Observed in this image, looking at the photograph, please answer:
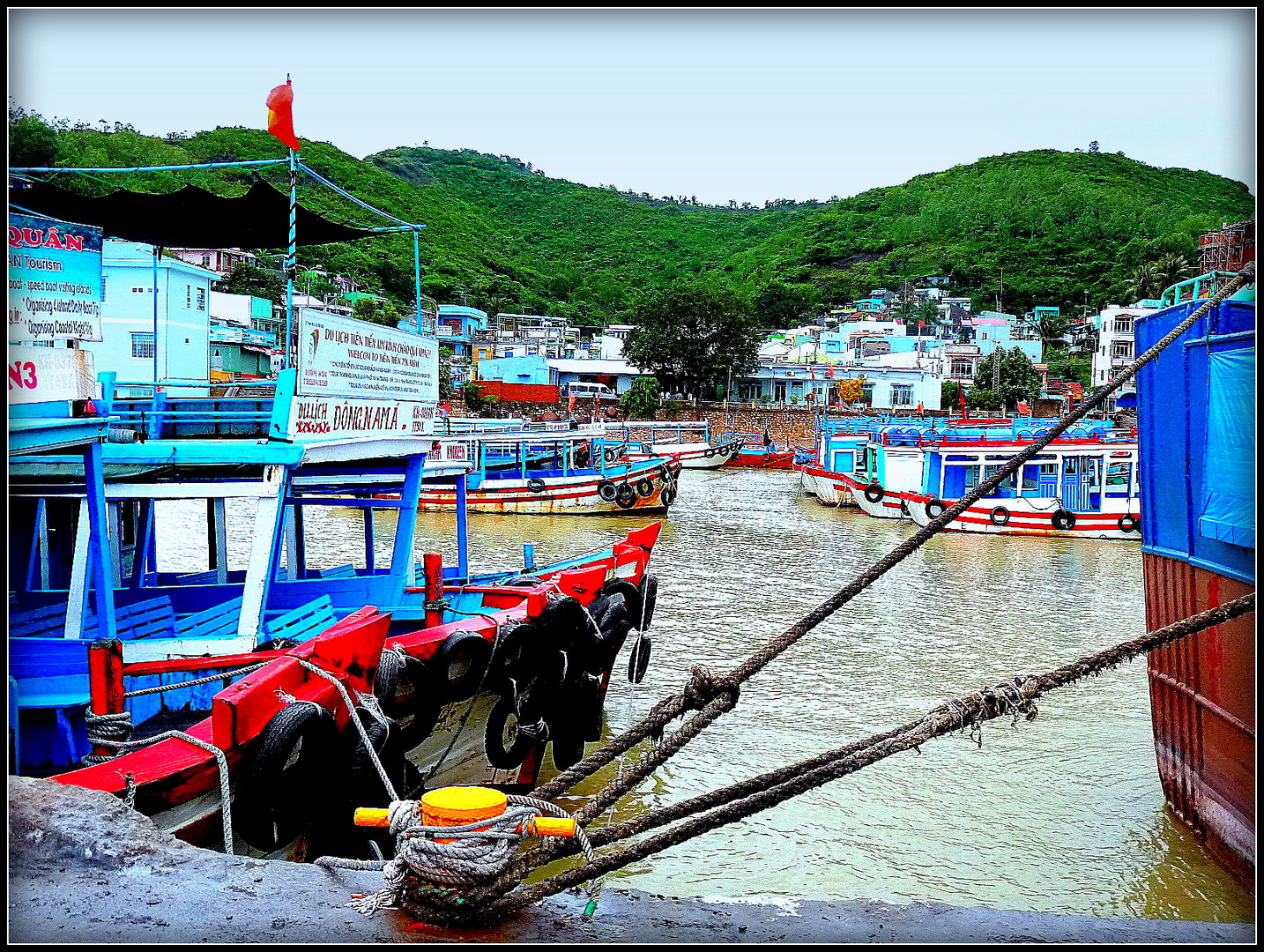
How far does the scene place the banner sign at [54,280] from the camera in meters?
5.30

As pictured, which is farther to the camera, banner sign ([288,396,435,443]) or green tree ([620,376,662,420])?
green tree ([620,376,662,420])

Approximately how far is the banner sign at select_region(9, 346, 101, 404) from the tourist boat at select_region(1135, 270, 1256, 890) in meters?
6.49

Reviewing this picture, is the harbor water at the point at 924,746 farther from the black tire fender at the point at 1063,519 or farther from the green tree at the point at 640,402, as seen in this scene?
the green tree at the point at 640,402

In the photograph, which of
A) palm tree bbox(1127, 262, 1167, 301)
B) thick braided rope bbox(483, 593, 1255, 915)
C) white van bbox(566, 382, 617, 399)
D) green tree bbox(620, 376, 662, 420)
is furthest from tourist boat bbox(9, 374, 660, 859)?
palm tree bbox(1127, 262, 1167, 301)

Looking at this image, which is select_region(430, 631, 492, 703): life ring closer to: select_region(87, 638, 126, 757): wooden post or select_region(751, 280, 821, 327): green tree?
select_region(87, 638, 126, 757): wooden post

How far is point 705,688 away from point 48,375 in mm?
4259

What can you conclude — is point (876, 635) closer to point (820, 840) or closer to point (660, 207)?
point (820, 840)

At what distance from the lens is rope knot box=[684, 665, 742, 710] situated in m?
3.82

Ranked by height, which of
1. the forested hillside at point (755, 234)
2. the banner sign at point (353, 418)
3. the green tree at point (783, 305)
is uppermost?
the forested hillside at point (755, 234)

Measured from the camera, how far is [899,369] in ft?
210

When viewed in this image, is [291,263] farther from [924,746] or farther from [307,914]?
[924,746]

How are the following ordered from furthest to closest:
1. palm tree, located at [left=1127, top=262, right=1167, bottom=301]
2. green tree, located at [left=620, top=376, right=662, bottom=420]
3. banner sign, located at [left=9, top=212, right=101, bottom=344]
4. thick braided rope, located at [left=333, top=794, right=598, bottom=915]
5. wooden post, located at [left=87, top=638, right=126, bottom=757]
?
1. palm tree, located at [left=1127, top=262, right=1167, bottom=301]
2. green tree, located at [left=620, top=376, right=662, bottom=420]
3. wooden post, located at [left=87, top=638, right=126, bottom=757]
4. banner sign, located at [left=9, top=212, right=101, bottom=344]
5. thick braided rope, located at [left=333, top=794, right=598, bottom=915]

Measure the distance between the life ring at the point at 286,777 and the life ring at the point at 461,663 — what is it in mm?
1555

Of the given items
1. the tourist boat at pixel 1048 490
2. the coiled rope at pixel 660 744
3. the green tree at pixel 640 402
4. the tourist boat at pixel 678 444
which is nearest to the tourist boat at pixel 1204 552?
the coiled rope at pixel 660 744
